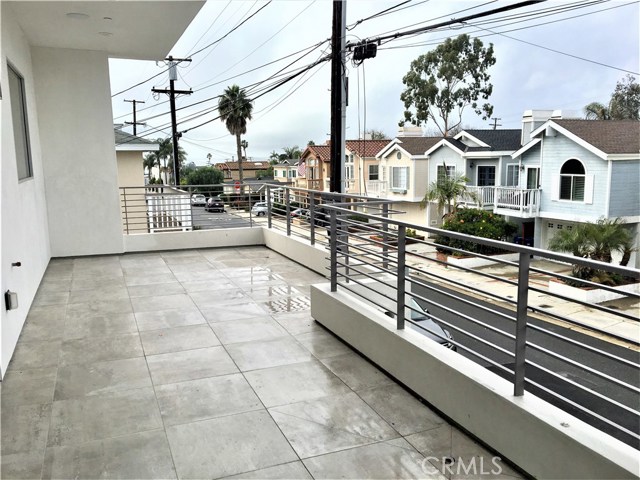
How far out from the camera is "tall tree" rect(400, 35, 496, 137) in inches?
1357

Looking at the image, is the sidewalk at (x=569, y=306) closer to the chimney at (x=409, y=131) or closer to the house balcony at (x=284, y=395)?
the house balcony at (x=284, y=395)

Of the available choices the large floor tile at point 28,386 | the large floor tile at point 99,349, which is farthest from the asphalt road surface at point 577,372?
the large floor tile at point 28,386

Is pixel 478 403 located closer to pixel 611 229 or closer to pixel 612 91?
pixel 611 229

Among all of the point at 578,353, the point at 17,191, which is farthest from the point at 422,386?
the point at 578,353

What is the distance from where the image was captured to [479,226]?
65.3 ft

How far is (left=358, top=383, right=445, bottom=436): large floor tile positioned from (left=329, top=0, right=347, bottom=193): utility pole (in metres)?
6.76

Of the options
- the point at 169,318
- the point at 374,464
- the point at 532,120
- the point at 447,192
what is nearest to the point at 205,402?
the point at 374,464

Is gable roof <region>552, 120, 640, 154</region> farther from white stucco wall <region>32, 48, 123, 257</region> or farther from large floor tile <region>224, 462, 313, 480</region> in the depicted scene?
large floor tile <region>224, 462, 313, 480</region>

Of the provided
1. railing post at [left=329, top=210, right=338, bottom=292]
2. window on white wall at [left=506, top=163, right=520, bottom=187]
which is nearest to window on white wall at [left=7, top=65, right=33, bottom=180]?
railing post at [left=329, top=210, right=338, bottom=292]

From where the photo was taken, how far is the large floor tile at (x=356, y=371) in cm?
358

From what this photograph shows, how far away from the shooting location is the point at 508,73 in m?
35.7

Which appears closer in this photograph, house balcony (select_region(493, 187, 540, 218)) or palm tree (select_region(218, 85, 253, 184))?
house balcony (select_region(493, 187, 540, 218))

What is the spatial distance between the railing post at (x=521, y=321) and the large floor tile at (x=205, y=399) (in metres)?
1.59
